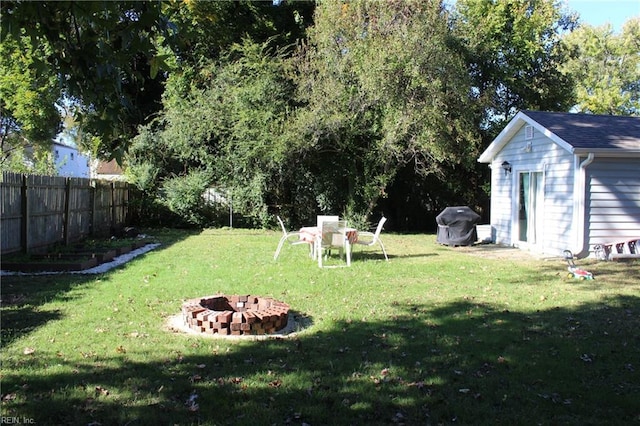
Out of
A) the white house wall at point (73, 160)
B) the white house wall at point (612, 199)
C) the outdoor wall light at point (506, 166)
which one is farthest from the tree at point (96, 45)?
the white house wall at point (73, 160)

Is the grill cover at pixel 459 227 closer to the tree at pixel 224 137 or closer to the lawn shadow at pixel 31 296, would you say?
the tree at pixel 224 137

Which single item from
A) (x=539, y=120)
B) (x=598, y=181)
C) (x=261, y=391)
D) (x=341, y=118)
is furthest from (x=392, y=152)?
(x=261, y=391)

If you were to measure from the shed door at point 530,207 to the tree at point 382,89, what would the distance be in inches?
123

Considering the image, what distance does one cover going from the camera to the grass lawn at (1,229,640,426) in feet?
11.3

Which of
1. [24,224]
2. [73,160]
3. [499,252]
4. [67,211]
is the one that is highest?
[73,160]

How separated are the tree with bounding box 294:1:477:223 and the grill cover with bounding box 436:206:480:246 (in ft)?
8.19

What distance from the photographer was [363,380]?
13.1ft

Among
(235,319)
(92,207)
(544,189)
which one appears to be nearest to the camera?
(235,319)

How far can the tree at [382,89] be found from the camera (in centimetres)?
1627

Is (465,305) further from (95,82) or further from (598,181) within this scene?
(598,181)

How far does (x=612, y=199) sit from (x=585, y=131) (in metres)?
1.85

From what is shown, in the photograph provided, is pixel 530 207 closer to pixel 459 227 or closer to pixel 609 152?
pixel 459 227

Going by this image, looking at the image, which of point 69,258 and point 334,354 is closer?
point 334,354

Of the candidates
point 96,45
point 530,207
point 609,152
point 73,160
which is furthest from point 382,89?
point 73,160
